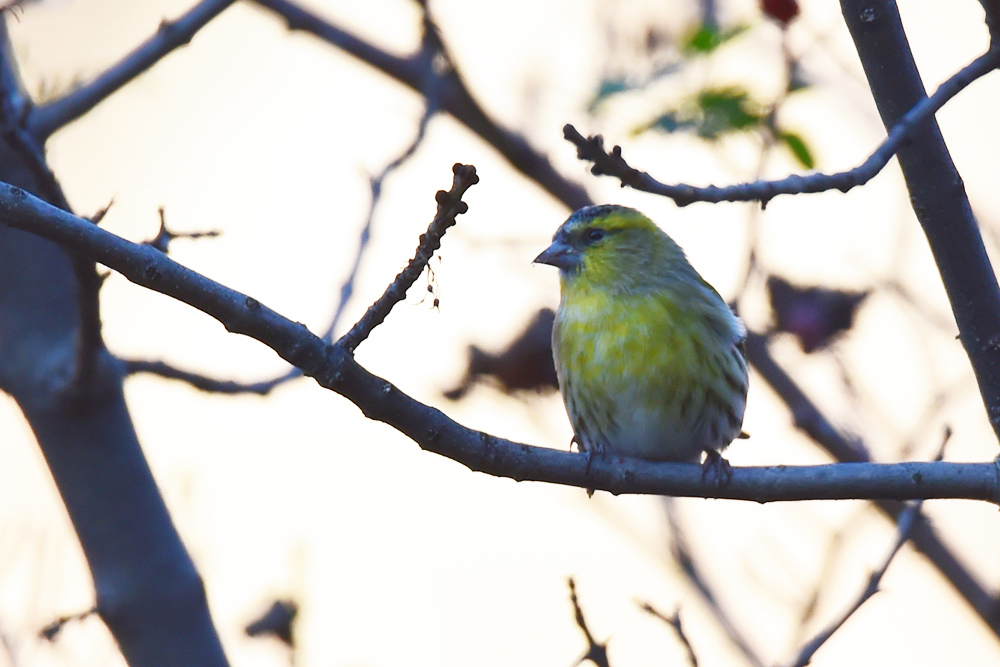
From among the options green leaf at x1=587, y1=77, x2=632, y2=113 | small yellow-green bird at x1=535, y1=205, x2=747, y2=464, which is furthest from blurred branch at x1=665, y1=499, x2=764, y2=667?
green leaf at x1=587, y1=77, x2=632, y2=113

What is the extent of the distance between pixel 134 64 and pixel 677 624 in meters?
2.09

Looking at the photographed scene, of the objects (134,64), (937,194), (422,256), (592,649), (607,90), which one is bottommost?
(592,649)

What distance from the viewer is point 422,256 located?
2.09 meters

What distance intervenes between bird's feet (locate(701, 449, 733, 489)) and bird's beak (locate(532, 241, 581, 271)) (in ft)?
5.07

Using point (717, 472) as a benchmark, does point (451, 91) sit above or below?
above

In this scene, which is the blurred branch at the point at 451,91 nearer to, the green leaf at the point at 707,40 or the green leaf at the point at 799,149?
the green leaf at the point at 707,40

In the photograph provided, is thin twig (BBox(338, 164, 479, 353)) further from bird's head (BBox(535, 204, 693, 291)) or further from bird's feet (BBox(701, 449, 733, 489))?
bird's head (BBox(535, 204, 693, 291))

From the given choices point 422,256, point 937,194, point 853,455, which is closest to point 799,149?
point 853,455

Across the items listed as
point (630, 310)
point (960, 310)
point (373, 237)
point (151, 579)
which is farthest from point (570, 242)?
point (151, 579)

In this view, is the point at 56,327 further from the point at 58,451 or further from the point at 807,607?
the point at 807,607

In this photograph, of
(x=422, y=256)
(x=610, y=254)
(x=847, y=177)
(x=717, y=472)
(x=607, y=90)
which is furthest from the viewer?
(x=610, y=254)

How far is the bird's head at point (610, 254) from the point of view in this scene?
4293mm

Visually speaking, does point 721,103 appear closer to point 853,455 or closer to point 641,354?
point 641,354

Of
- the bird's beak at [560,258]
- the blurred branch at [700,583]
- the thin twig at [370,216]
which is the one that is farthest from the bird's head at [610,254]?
the thin twig at [370,216]
